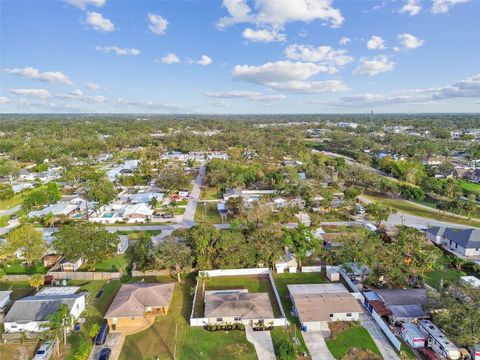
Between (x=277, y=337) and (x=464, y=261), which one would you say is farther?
(x=464, y=261)

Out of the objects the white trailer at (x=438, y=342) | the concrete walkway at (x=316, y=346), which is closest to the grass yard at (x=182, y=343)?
the concrete walkway at (x=316, y=346)

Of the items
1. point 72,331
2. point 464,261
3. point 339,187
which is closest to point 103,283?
point 72,331

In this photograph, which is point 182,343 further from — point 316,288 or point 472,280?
point 472,280

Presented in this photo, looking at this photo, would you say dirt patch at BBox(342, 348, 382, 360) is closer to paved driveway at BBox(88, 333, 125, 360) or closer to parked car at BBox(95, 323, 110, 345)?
paved driveway at BBox(88, 333, 125, 360)

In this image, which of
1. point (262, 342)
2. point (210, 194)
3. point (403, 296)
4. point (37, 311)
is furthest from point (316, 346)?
point (210, 194)

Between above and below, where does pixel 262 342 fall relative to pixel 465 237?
below

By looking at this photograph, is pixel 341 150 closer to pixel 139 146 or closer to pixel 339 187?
pixel 339 187
